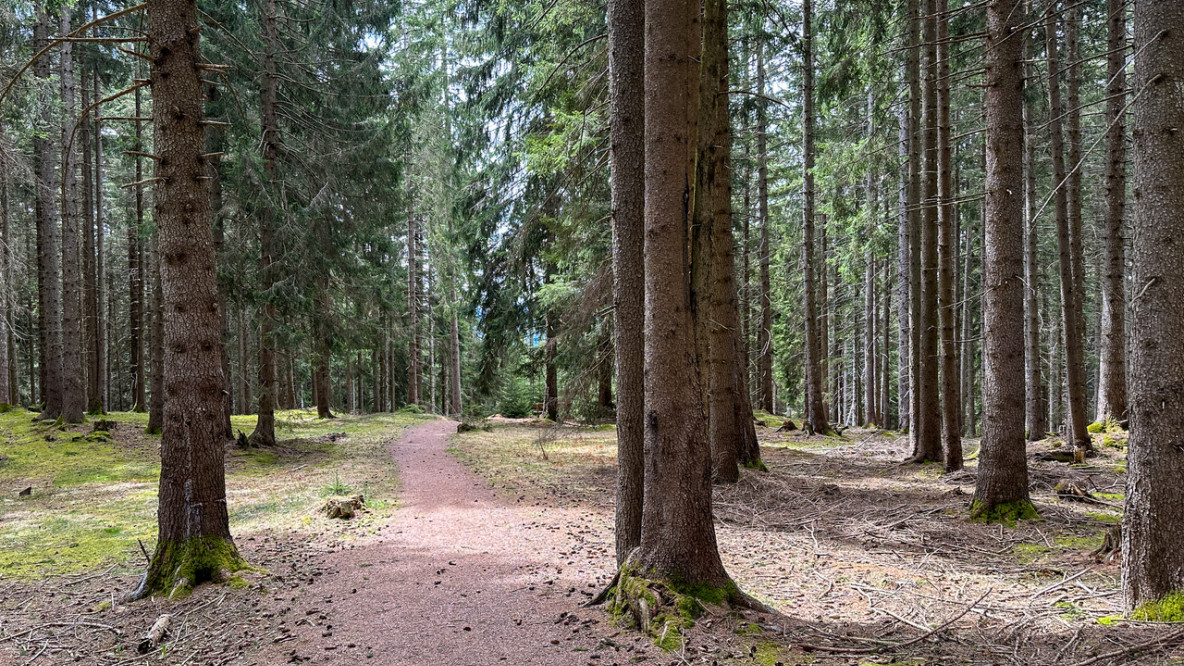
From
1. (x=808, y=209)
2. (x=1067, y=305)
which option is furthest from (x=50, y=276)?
(x=1067, y=305)

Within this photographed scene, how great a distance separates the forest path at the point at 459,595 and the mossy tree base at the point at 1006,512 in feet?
13.6

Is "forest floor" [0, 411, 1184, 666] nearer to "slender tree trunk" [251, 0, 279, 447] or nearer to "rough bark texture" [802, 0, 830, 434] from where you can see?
"slender tree trunk" [251, 0, 279, 447]

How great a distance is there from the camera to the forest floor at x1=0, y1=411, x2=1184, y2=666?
3.91m

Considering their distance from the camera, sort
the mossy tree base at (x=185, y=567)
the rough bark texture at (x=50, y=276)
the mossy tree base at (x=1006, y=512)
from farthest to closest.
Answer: the rough bark texture at (x=50, y=276) < the mossy tree base at (x=1006, y=512) < the mossy tree base at (x=185, y=567)

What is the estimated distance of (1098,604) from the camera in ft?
14.3

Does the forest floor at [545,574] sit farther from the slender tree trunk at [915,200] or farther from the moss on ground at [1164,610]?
the slender tree trunk at [915,200]

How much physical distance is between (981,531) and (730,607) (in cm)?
401

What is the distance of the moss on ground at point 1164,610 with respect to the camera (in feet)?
12.4

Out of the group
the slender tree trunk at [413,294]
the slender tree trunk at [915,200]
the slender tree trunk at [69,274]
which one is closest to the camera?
the slender tree trunk at [915,200]

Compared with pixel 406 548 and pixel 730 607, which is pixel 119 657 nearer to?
pixel 406 548

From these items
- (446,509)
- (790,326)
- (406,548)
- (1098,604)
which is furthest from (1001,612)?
(790,326)

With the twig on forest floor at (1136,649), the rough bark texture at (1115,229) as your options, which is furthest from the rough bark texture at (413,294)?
the twig on forest floor at (1136,649)

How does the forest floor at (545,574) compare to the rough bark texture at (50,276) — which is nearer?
the forest floor at (545,574)

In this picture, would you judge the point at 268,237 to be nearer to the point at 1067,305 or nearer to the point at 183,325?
the point at 183,325
